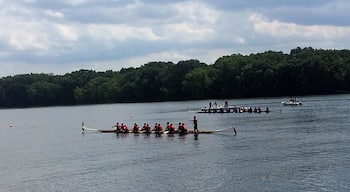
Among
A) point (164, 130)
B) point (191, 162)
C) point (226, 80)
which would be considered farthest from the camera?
point (226, 80)

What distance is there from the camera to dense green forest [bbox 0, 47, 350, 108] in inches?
5369

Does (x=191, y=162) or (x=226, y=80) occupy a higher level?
(x=226, y=80)

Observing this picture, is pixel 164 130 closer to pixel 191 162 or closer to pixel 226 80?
pixel 191 162

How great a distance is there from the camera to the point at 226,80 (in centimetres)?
15488

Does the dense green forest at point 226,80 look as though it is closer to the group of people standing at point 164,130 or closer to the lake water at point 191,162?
the lake water at point 191,162

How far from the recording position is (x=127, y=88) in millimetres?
178750

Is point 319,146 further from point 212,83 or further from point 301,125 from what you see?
point 212,83

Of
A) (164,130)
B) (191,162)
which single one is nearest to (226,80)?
(164,130)

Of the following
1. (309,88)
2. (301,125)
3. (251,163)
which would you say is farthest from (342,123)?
(309,88)

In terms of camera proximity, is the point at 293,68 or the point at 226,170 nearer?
the point at 226,170

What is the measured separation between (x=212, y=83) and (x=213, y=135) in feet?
335

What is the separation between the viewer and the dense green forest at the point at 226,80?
13638 centimetres

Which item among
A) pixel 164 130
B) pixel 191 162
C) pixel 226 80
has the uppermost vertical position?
pixel 226 80

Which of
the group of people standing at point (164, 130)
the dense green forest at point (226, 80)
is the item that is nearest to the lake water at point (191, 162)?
the group of people standing at point (164, 130)
